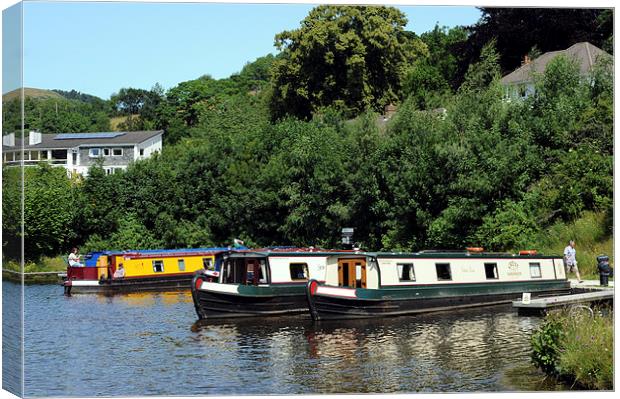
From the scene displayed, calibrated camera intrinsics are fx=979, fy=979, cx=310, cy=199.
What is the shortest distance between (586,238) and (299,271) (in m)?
8.43

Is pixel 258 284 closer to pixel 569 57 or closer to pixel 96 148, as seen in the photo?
pixel 569 57

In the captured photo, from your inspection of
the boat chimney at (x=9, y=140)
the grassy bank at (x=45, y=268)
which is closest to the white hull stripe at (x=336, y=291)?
the boat chimney at (x=9, y=140)

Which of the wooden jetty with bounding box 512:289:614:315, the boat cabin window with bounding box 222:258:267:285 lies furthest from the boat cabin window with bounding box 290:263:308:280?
the wooden jetty with bounding box 512:289:614:315

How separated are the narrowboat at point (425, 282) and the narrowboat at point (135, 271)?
1237cm

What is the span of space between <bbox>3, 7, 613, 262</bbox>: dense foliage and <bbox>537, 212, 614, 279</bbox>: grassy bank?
2.20ft

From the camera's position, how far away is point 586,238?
2811 cm

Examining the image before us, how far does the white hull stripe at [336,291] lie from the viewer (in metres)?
26.3

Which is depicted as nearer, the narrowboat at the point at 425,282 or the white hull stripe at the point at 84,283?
the narrowboat at the point at 425,282

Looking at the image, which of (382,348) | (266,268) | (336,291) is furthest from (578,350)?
(266,268)

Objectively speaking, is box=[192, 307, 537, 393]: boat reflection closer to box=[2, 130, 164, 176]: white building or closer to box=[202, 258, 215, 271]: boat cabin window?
box=[202, 258, 215, 271]: boat cabin window

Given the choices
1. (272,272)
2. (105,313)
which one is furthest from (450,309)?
(105,313)

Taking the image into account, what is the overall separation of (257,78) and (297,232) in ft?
174

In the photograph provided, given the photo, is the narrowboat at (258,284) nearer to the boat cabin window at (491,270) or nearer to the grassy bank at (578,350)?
the boat cabin window at (491,270)

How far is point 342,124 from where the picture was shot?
4584 cm
